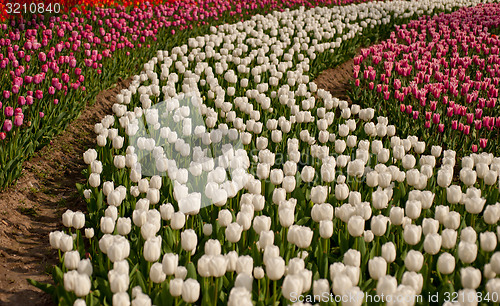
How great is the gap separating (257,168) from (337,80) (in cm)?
596

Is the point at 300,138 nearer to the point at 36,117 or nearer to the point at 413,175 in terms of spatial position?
the point at 413,175

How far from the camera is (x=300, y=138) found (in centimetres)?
600

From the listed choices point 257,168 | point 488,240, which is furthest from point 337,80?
point 488,240

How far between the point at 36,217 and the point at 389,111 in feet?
15.6

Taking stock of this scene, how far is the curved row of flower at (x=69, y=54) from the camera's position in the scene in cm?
582

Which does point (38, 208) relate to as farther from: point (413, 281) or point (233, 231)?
point (413, 281)

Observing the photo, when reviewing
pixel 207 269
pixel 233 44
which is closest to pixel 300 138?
pixel 207 269

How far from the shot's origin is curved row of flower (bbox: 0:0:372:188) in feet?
19.1

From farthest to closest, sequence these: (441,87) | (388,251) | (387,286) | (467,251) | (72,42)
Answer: (72,42), (441,87), (388,251), (467,251), (387,286)

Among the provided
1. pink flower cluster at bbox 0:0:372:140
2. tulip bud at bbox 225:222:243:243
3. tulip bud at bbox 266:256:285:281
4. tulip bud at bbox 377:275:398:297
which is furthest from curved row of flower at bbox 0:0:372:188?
tulip bud at bbox 377:275:398:297

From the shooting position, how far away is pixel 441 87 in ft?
24.3

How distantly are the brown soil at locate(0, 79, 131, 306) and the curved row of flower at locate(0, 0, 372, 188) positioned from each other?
20 centimetres

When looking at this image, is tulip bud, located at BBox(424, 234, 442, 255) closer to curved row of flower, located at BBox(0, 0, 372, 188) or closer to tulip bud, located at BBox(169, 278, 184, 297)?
tulip bud, located at BBox(169, 278, 184, 297)

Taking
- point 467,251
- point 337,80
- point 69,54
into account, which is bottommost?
point 337,80
